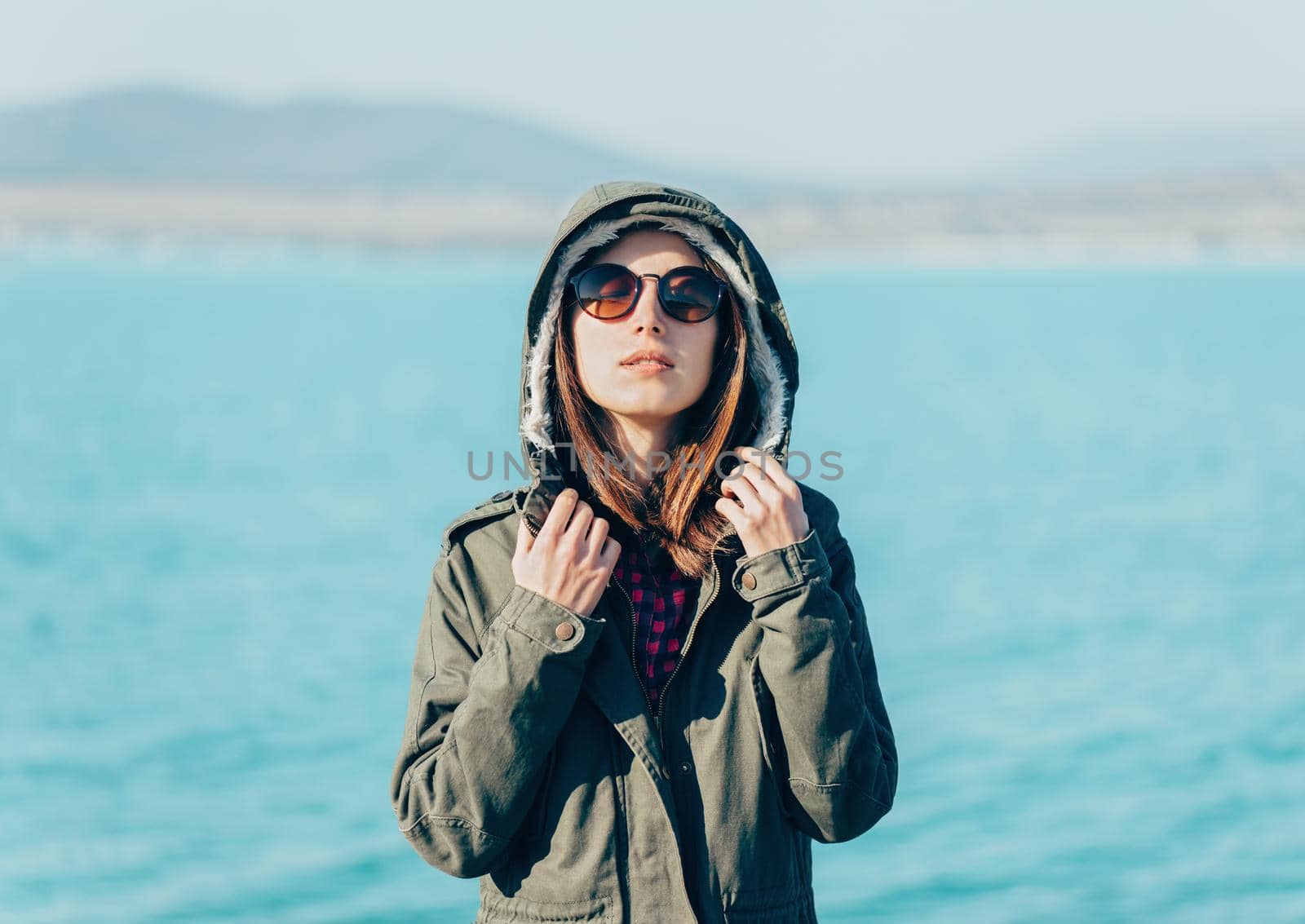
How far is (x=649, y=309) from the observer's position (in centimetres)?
285

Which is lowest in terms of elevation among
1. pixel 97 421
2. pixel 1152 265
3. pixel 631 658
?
pixel 631 658

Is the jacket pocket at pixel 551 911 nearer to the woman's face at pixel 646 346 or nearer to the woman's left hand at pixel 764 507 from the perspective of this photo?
the woman's left hand at pixel 764 507

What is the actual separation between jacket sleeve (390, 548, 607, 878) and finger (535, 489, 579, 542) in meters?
0.11

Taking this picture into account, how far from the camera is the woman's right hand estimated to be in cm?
266

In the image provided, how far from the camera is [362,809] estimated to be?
1304 cm

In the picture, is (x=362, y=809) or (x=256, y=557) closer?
(x=362, y=809)

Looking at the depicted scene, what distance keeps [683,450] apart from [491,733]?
2.35 ft

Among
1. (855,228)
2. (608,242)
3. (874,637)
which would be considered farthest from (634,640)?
(855,228)

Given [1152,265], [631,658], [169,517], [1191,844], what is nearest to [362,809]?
[1191,844]

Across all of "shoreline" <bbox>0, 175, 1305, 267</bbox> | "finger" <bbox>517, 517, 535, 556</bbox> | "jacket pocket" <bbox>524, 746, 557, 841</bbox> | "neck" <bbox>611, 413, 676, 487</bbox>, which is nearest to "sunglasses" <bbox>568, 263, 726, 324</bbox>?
"neck" <bbox>611, 413, 676, 487</bbox>

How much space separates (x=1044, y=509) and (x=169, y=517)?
63.0 ft

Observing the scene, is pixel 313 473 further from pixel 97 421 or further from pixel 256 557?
pixel 97 421

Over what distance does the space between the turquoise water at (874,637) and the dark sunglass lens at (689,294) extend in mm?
9062

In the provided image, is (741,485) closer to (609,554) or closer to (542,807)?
(609,554)
